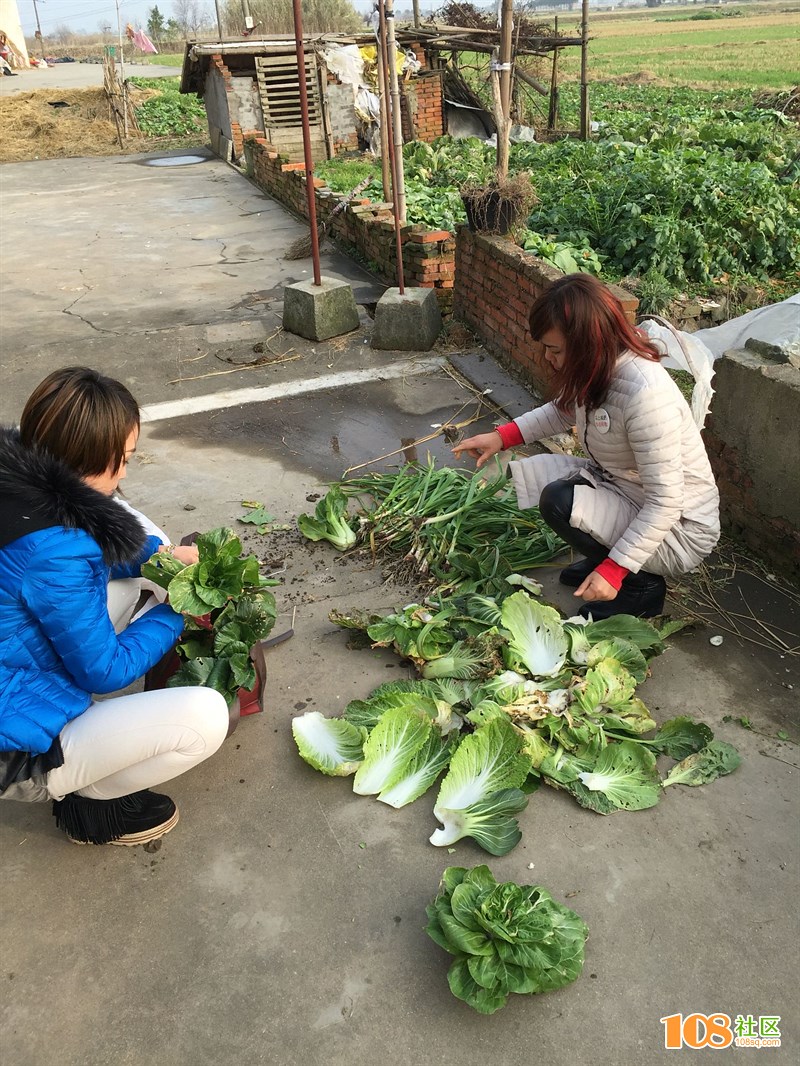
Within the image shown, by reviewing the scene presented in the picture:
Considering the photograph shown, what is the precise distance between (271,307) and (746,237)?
14.6ft

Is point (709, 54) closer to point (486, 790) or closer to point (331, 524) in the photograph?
point (331, 524)

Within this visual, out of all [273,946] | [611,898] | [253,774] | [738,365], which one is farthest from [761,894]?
[738,365]

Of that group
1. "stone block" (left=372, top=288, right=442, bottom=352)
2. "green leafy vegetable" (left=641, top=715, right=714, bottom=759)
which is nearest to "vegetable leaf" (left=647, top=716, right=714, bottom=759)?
"green leafy vegetable" (left=641, top=715, right=714, bottom=759)

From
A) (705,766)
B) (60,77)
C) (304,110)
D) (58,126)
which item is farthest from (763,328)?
(60,77)

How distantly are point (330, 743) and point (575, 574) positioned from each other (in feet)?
4.68

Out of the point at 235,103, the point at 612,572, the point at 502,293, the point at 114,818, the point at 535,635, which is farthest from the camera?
the point at 235,103

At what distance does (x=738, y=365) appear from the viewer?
3623 millimetres

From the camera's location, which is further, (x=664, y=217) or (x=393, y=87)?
(x=664, y=217)

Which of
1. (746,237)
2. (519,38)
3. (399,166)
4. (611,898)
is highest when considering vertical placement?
(519,38)

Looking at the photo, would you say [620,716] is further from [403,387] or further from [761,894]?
[403,387]

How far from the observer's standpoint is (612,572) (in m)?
→ 2.90

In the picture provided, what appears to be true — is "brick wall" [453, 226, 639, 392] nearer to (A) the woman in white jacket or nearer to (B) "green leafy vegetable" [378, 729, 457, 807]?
(A) the woman in white jacket

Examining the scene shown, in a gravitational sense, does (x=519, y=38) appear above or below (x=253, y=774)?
above

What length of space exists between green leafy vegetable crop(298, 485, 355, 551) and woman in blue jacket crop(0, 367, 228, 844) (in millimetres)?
1599
